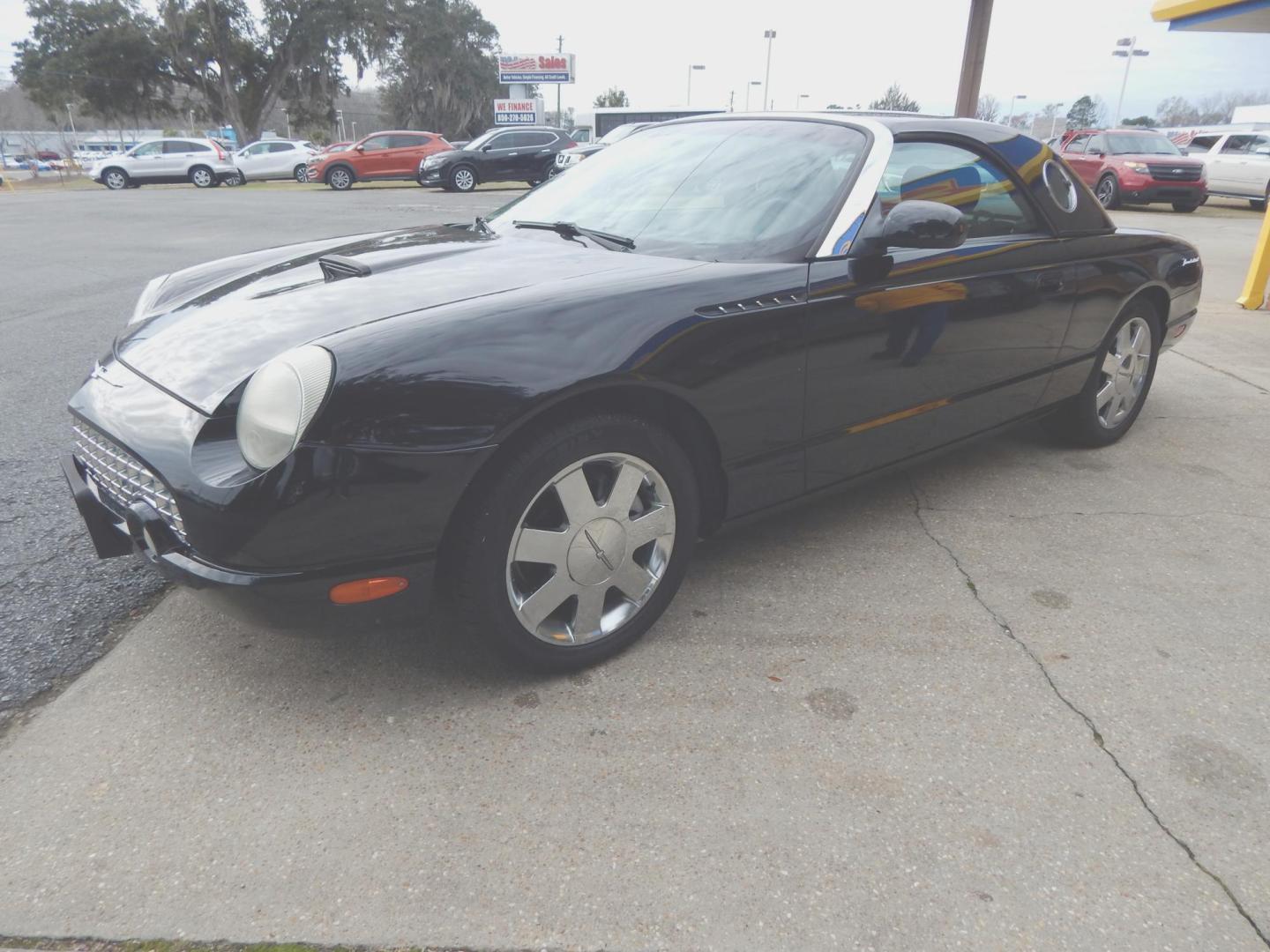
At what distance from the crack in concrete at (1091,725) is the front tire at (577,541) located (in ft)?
3.29

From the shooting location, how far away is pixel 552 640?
2244 mm

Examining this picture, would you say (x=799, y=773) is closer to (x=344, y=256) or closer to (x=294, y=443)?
(x=294, y=443)

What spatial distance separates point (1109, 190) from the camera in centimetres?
1747

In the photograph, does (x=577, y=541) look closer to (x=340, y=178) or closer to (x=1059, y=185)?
(x=1059, y=185)

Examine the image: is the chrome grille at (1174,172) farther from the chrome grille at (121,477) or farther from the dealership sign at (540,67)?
the dealership sign at (540,67)

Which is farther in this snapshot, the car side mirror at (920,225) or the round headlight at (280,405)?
the car side mirror at (920,225)

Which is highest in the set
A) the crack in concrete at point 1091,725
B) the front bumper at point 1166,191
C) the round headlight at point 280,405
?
the round headlight at point 280,405

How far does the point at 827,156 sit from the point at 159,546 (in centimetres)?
222

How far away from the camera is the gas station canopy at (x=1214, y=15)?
8.48m

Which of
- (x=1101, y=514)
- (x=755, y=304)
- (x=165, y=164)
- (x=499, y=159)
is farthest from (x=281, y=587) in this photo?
(x=165, y=164)

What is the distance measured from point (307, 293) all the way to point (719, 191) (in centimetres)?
132

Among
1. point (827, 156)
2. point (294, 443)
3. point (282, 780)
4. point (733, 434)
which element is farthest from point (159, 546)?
point (827, 156)

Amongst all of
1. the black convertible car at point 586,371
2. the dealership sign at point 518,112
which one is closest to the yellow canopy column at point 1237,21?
the black convertible car at point 586,371

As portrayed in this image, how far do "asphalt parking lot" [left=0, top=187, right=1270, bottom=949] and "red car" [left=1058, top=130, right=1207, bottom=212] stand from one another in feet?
50.9
